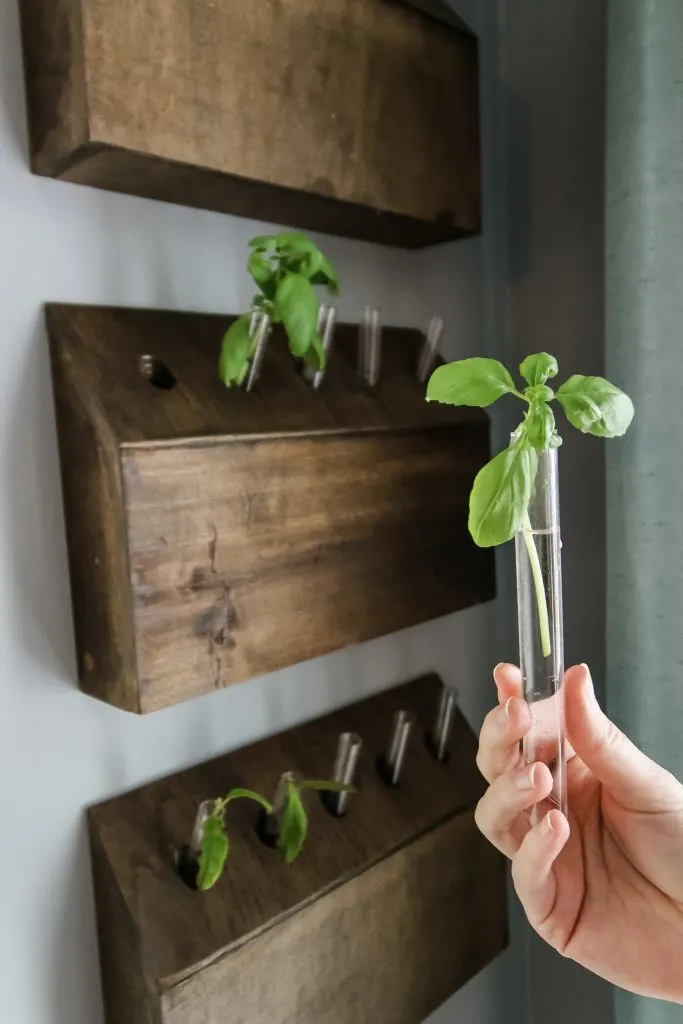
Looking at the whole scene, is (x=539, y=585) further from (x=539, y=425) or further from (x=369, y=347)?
(x=369, y=347)

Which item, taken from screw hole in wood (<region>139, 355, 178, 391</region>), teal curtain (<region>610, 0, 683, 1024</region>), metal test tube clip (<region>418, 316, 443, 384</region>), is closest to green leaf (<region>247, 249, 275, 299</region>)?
screw hole in wood (<region>139, 355, 178, 391</region>)

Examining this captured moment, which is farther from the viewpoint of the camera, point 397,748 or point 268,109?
point 397,748

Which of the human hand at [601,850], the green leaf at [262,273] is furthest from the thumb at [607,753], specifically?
the green leaf at [262,273]

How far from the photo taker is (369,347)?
0.87 m

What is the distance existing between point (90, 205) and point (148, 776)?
52cm

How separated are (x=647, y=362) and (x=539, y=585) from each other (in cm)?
39

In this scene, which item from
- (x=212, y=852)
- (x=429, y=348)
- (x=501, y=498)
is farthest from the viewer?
(x=429, y=348)

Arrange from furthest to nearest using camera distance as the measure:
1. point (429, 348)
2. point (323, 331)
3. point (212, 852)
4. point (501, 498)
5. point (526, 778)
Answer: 1. point (429, 348)
2. point (323, 331)
3. point (212, 852)
4. point (526, 778)
5. point (501, 498)

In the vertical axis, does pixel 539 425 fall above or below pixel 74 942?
above

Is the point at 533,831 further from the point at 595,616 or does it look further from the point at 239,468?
the point at 595,616

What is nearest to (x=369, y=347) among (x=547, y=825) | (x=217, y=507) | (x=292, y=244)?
(x=292, y=244)

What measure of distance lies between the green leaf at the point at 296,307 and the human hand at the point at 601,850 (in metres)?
0.32

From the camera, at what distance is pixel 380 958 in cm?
84

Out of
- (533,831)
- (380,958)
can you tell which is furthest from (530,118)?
(380,958)
